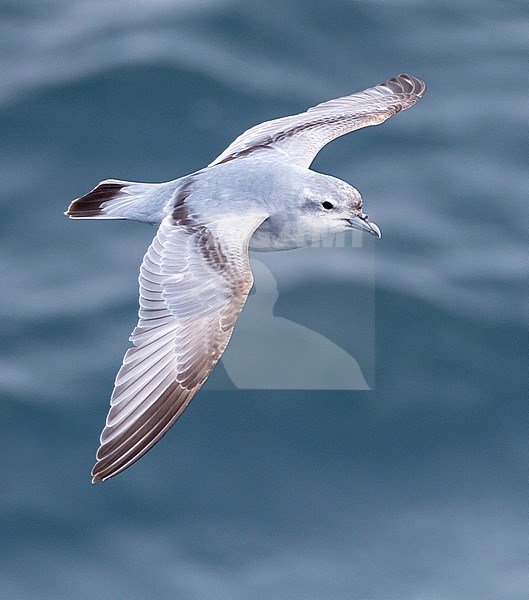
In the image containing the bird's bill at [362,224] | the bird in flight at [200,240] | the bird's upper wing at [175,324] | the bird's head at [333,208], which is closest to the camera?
the bird's upper wing at [175,324]

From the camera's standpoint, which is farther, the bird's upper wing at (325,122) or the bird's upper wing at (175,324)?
the bird's upper wing at (325,122)

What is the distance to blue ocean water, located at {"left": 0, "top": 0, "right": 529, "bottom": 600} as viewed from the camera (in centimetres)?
884

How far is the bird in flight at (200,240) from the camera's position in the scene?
26.6ft

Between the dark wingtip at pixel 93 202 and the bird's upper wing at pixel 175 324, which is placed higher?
the dark wingtip at pixel 93 202

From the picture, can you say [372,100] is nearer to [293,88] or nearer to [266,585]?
[293,88]

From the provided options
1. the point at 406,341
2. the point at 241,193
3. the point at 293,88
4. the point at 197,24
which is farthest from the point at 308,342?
the point at 197,24

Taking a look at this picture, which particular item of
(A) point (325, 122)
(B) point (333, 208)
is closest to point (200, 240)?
(B) point (333, 208)

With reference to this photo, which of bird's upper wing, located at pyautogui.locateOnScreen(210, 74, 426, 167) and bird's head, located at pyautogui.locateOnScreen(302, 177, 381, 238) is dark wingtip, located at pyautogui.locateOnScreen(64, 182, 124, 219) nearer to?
bird's upper wing, located at pyautogui.locateOnScreen(210, 74, 426, 167)

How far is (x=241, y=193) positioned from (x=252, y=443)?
1.66 metres

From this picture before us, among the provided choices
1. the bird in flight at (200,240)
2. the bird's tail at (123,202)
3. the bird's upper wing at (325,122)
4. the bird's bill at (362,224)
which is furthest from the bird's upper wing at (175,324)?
the bird's upper wing at (325,122)

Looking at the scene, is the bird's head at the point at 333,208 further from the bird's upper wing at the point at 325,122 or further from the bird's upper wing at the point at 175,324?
the bird's upper wing at the point at 325,122

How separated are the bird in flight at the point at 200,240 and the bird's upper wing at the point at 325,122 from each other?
2 cm

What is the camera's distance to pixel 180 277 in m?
8.73

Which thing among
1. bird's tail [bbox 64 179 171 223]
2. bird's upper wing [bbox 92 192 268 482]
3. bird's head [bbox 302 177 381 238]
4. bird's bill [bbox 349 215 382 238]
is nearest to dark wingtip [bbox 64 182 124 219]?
bird's tail [bbox 64 179 171 223]
